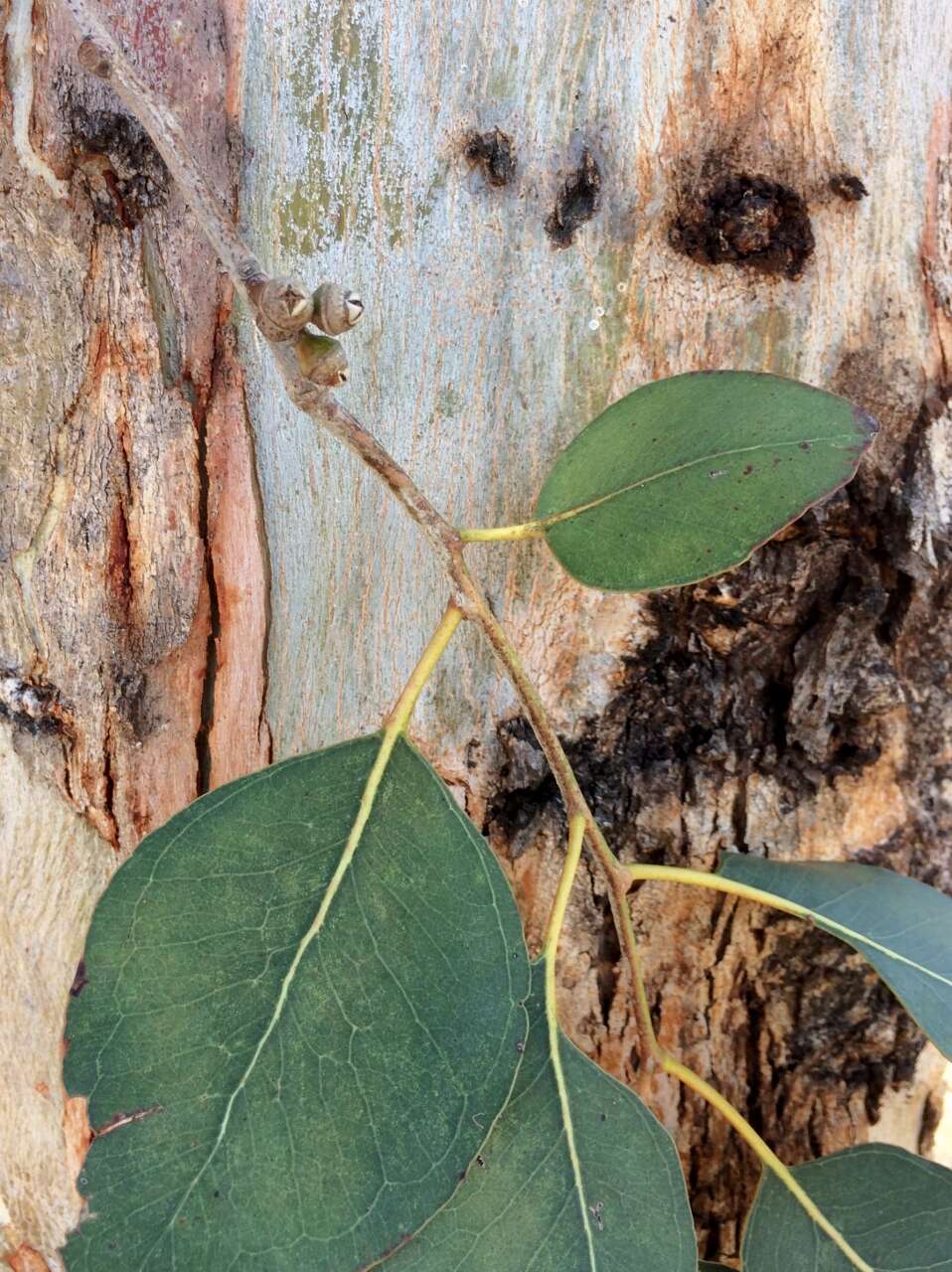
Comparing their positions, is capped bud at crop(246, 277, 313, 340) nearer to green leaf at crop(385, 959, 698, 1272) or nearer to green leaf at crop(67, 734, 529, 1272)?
green leaf at crop(67, 734, 529, 1272)

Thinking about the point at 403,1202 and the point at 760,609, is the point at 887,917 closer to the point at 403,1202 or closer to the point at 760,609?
the point at 760,609

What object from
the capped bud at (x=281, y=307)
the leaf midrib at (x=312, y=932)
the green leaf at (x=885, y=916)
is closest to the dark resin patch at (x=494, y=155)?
the capped bud at (x=281, y=307)

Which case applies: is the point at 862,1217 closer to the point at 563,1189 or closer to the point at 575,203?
the point at 563,1189

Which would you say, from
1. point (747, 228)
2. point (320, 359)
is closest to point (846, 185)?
point (747, 228)

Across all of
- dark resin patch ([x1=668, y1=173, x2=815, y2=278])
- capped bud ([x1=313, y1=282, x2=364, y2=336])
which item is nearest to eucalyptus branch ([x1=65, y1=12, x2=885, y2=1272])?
capped bud ([x1=313, y1=282, x2=364, y2=336])

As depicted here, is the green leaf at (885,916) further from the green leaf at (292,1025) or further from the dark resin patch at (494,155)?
the dark resin patch at (494,155)

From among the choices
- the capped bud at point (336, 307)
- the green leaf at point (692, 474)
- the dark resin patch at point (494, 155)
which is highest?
the dark resin patch at point (494, 155)
